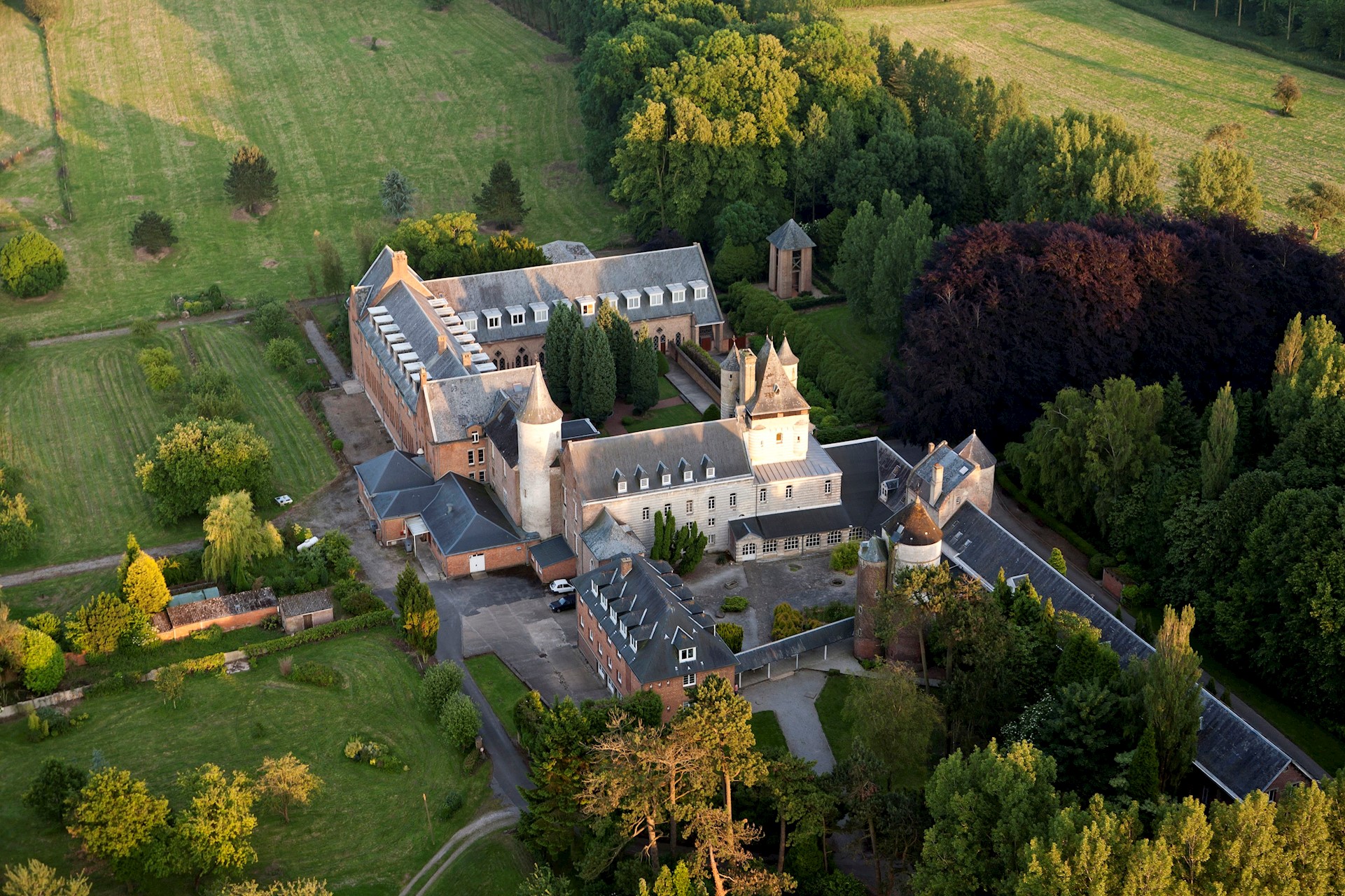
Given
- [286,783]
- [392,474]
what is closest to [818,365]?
[392,474]

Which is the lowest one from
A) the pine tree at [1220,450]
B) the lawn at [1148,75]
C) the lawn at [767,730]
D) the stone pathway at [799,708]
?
the stone pathway at [799,708]

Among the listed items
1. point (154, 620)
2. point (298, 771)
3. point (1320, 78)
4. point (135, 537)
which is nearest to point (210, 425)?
point (135, 537)

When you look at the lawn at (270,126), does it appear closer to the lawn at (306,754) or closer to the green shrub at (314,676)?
the lawn at (306,754)

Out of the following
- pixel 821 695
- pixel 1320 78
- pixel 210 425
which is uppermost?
pixel 1320 78

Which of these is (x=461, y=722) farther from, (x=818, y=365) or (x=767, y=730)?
(x=818, y=365)

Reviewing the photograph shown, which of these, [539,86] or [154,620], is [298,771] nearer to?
[154,620]

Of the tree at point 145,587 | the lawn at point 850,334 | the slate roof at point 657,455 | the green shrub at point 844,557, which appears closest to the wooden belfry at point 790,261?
the lawn at point 850,334
